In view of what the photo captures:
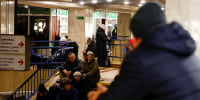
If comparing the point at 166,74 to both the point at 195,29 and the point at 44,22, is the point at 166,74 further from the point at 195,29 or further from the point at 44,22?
the point at 44,22

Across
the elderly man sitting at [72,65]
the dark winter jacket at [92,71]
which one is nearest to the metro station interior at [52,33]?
the dark winter jacket at [92,71]

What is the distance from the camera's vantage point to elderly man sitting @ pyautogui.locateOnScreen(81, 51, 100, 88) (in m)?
7.21

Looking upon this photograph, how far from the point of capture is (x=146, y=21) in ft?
3.79

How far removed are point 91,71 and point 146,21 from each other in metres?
6.18

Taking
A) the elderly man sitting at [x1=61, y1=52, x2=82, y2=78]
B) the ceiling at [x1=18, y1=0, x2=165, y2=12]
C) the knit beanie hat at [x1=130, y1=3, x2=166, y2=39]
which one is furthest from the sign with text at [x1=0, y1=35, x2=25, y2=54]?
the knit beanie hat at [x1=130, y1=3, x2=166, y2=39]

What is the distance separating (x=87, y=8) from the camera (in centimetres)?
1541

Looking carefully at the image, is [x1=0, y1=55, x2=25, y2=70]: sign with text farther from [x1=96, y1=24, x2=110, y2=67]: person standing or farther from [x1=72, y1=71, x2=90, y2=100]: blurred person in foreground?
[x1=96, y1=24, x2=110, y2=67]: person standing

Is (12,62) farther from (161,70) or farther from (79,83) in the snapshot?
(161,70)

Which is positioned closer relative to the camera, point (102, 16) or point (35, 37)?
point (35, 37)

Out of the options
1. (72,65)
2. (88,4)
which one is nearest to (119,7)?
(88,4)

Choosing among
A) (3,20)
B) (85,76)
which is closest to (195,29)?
(85,76)

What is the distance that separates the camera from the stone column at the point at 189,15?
330 cm

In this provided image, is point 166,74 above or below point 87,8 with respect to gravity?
below

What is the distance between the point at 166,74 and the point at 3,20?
9581 millimetres
